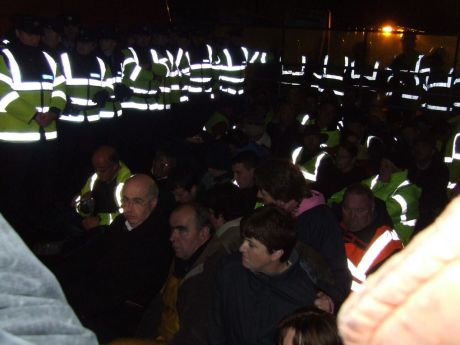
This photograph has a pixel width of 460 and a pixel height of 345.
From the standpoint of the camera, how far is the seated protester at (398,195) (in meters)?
4.82

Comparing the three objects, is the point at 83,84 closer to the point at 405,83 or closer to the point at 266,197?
the point at 266,197

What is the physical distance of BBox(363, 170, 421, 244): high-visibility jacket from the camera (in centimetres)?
482

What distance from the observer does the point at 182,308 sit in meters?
3.24

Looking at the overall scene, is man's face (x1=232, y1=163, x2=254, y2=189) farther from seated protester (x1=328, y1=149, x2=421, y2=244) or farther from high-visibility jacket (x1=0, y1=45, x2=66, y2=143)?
high-visibility jacket (x1=0, y1=45, x2=66, y2=143)

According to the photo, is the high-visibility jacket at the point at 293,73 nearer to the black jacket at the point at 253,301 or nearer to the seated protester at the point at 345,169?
the seated protester at the point at 345,169

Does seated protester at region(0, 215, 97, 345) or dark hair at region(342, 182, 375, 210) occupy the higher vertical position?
seated protester at region(0, 215, 97, 345)

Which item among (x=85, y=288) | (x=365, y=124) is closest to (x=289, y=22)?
(x=365, y=124)

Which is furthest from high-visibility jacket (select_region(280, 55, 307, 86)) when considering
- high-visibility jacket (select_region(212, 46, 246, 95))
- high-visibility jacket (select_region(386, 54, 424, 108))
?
high-visibility jacket (select_region(386, 54, 424, 108))

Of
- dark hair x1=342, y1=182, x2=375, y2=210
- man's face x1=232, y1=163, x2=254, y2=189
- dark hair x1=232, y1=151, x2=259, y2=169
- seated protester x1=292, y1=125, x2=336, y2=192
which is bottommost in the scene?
seated protester x1=292, y1=125, x2=336, y2=192

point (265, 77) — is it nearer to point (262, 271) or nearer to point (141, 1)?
point (141, 1)

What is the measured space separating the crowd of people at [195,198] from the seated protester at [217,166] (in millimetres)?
14

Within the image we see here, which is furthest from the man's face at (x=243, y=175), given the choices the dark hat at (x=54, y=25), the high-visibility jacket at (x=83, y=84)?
the dark hat at (x=54, y=25)

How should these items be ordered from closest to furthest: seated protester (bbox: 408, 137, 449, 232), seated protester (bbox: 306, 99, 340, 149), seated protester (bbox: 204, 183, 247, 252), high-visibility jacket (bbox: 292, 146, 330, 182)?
seated protester (bbox: 204, 183, 247, 252)
seated protester (bbox: 408, 137, 449, 232)
high-visibility jacket (bbox: 292, 146, 330, 182)
seated protester (bbox: 306, 99, 340, 149)

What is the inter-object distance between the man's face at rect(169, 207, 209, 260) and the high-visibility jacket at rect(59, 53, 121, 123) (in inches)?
167
